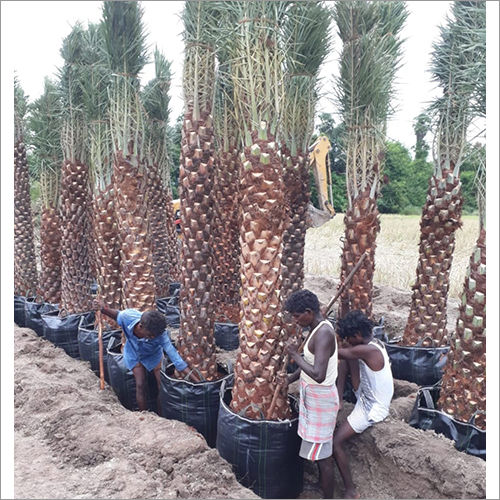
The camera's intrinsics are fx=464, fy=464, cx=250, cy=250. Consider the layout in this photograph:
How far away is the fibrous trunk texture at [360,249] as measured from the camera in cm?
593

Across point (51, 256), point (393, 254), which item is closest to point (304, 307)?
point (51, 256)

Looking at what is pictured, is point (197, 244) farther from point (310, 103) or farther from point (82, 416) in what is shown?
point (310, 103)

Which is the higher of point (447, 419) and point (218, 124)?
point (218, 124)

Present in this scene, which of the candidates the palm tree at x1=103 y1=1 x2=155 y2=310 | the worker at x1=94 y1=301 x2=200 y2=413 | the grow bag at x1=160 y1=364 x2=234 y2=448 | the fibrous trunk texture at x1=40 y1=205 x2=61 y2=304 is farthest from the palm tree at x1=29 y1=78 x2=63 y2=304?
the grow bag at x1=160 y1=364 x2=234 y2=448

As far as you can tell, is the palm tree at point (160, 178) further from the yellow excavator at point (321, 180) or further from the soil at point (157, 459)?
the soil at point (157, 459)

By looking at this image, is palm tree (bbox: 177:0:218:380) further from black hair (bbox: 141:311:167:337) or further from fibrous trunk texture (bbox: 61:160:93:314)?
fibrous trunk texture (bbox: 61:160:93:314)

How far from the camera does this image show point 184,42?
5047 millimetres

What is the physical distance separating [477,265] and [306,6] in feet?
12.1

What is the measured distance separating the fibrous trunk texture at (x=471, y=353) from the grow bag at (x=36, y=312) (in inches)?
257

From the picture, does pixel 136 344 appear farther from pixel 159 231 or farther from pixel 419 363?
pixel 159 231

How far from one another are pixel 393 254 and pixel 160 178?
1024 cm

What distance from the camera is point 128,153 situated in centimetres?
633

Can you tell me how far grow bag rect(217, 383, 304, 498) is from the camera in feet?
12.7

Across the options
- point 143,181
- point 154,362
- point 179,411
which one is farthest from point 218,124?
point 179,411
